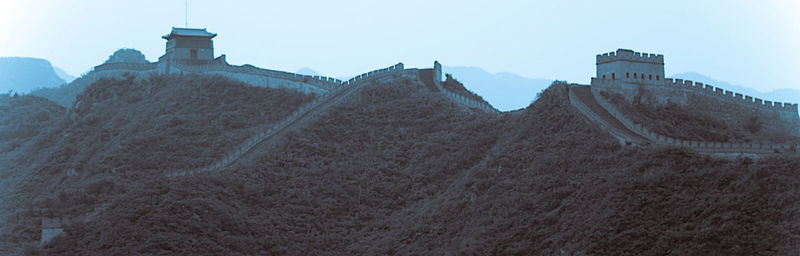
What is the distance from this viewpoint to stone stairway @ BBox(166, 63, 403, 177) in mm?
53072

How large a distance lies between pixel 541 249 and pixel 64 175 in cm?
3661

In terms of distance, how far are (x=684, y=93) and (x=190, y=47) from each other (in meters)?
42.4

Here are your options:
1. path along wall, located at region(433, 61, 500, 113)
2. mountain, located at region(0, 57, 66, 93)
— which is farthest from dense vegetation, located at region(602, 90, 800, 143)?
mountain, located at region(0, 57, 66, 93)

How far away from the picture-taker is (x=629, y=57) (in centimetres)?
5216

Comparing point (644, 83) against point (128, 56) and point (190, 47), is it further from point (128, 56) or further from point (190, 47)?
point (128, 56)

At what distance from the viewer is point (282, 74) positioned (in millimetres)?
70562

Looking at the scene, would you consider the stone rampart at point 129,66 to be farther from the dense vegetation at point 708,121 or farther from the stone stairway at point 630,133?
the dense vegetation at point 708,121

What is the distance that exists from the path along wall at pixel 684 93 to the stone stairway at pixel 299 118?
1719 centimetres

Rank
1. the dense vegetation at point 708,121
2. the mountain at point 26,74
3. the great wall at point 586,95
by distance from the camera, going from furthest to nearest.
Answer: the mountain at point 26,74
the dense vegetation at point 708,121
the great wall at point 586,95

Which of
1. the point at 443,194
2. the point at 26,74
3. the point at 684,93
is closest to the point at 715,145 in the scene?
the point at 443,194

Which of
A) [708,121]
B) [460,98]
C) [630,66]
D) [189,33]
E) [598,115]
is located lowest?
[708,121]

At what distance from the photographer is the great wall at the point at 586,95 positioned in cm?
4066

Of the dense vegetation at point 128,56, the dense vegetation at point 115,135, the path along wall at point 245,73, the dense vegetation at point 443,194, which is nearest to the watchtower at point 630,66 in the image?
the dense vegetation at point 443,194

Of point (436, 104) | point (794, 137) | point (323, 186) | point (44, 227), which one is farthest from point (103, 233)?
point (794, 137)
